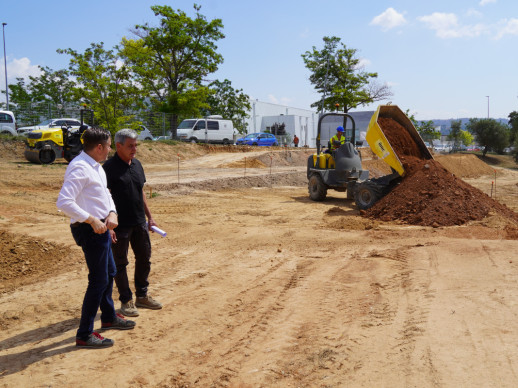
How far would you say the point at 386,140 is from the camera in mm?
11555

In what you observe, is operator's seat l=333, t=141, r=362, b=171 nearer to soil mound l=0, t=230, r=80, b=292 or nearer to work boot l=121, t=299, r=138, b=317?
soil mound l=0, t=230, r=80, b=292

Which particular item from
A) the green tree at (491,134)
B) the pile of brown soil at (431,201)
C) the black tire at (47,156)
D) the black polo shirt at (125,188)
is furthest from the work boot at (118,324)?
the green tree at (491,134)

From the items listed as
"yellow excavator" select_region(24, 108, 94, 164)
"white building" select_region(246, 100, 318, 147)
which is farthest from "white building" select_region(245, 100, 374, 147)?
"yellow excavator" select_region(24, 108, 94, 164)

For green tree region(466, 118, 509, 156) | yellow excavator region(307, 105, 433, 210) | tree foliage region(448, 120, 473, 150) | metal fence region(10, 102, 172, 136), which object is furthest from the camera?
tree foliage region(448, 120, 473, 150)

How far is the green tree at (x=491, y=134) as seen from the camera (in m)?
51.4

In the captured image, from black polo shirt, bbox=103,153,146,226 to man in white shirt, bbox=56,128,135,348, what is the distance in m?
0.41

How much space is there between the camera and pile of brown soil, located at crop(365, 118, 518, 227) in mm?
9766

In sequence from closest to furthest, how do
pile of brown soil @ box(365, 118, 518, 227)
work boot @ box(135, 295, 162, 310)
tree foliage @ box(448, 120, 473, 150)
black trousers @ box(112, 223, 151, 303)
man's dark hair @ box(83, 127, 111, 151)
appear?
man's dark hair @ box(83, 127, 111, 151)
black trousers @ box(112, 223, 151, 303)
work boot @ box(135, 295, 162, 310)
pile of brown soil @ box(365, 118, 518, 227)
tree foliage @ box(448, 120, 473, 150)

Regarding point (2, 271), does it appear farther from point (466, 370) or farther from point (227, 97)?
point (227, 97)

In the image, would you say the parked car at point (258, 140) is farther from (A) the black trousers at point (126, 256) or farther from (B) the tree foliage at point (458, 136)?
(B) the tree foliage at point (458, 136)

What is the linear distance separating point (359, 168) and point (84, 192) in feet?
33.9

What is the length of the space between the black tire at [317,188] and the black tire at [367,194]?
70.4 inches

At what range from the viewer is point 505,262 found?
6281 millimetres

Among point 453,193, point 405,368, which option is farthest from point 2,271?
point 453,193
